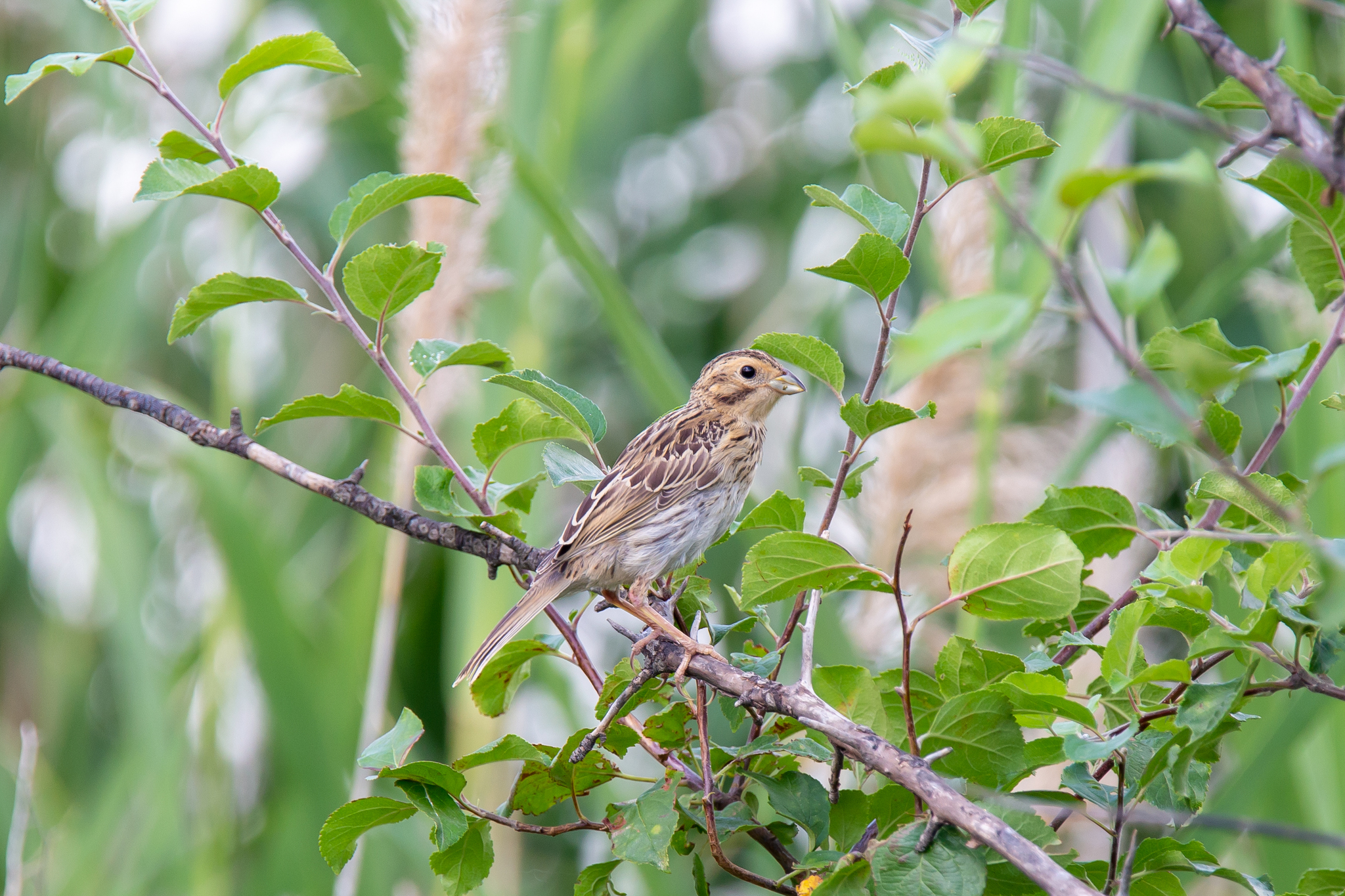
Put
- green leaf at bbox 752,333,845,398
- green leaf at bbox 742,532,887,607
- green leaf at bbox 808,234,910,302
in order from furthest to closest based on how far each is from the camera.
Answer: green leaf at bbox 752,333,845,398 → green leaf at bbox 808,234,910,302 → green leaf at bbox 742,532,887,607

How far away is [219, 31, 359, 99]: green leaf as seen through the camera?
1.41 meters

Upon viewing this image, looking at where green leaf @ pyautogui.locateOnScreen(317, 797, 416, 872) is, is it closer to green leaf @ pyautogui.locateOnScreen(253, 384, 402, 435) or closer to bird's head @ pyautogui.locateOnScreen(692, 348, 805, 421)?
green leaf @ pyautogui.locateOnScreen(253, 384, 402, 435)

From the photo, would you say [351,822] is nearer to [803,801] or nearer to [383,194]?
[803,801]

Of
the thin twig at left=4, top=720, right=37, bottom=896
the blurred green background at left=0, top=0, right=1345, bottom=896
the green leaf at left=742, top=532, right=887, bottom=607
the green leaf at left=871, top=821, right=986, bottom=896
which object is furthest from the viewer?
the blurred green background at left=0, top=0, right=1345, bottom=896

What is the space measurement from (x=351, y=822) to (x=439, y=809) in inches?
4.5

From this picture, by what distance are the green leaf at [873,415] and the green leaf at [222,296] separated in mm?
705

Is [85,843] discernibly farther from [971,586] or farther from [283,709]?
[971,586]

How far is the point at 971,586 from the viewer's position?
1135 mm

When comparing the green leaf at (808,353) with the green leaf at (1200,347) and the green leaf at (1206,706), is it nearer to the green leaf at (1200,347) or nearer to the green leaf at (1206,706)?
the green leaf at (1200,347)

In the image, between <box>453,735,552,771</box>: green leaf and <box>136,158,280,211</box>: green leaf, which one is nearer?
<box>453,735,552,771</box>: green leaf

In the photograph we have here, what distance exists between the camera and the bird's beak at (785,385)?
2818mm

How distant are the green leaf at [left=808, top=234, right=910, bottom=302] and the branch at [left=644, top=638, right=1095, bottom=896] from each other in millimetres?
444

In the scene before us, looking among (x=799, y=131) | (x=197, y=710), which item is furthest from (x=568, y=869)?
(x=799, y=131)

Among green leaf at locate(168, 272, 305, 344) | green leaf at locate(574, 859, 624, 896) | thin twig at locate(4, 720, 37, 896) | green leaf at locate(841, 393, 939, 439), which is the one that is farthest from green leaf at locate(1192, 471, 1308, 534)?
thin twig at locate(4, 720, 37, 896)
